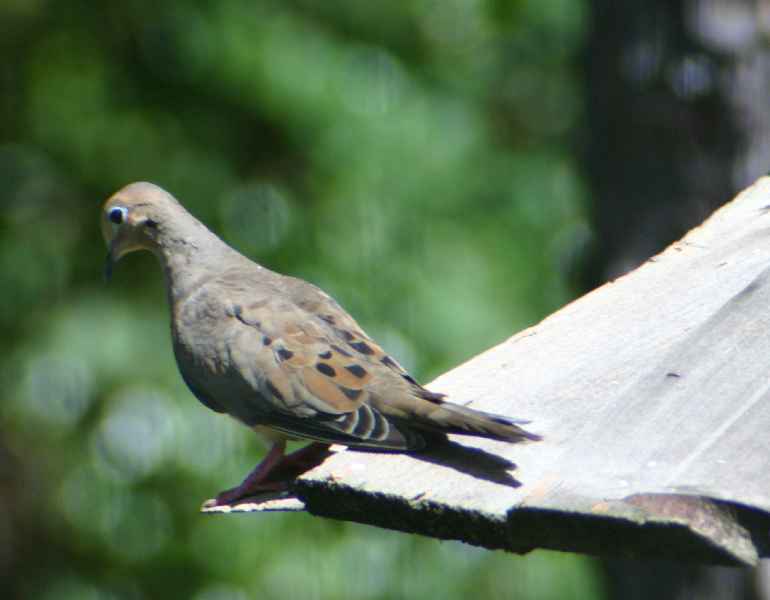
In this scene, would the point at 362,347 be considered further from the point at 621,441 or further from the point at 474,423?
the point at 621,441

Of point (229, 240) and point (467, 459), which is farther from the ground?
point (467, 459)

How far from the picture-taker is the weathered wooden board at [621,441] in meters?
2.15

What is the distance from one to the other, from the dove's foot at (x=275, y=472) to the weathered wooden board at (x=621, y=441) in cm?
59

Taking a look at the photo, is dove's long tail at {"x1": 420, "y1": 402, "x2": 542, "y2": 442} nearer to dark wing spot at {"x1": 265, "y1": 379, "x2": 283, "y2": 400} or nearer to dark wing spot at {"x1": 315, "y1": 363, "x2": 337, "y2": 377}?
dark wing spot at {"x1": 315, "y1": 363, "x2": 337, "y2": 377}

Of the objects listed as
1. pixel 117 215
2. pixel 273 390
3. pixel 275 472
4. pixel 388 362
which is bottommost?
pixel 275 472

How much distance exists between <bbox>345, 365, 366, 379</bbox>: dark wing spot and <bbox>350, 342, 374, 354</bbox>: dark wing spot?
88mm

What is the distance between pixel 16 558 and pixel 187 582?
111 centimetres

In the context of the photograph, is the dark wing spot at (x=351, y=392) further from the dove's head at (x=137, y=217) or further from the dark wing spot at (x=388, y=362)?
the dove's head at (x=137, y=217)

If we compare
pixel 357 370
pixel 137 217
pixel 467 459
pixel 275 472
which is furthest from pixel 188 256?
pixel 467 459

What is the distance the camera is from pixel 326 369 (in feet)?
11.2

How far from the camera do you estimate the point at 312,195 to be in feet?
26.5

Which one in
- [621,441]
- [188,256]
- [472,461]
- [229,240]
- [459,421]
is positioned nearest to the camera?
[621,441]

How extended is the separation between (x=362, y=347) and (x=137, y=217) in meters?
1.15

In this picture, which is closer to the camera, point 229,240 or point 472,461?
point 472,461
